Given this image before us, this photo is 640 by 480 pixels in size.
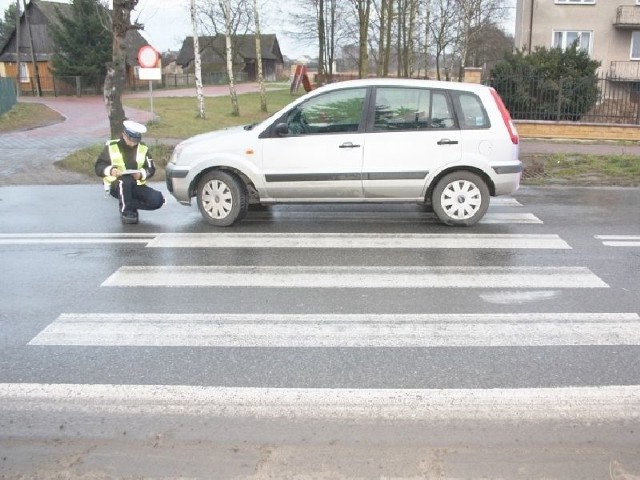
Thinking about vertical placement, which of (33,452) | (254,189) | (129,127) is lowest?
(33,452)

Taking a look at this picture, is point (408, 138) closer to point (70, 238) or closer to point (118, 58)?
point (70, 238)

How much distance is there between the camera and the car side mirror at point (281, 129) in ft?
26.1

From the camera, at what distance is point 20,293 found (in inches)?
226

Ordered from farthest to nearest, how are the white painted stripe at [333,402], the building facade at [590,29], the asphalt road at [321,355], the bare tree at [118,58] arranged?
the building facade at [590,29], the bare tree at [118,58], the white painted stripe at [333,402], the asphalt road at [321,355]

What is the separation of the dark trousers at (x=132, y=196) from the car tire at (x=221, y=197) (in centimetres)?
82

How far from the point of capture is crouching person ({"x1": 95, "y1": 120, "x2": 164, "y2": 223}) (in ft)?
27.9

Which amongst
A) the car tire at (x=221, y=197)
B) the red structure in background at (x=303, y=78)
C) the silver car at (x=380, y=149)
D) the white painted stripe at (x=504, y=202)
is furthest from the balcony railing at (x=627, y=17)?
the car tire at (x=221, y=197)

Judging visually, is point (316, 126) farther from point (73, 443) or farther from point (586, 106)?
point (586, 106)

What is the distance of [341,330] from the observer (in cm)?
483

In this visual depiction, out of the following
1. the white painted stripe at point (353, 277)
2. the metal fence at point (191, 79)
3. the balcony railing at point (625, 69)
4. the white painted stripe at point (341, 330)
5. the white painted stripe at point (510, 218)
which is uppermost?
the metal fence at point (191, 79)

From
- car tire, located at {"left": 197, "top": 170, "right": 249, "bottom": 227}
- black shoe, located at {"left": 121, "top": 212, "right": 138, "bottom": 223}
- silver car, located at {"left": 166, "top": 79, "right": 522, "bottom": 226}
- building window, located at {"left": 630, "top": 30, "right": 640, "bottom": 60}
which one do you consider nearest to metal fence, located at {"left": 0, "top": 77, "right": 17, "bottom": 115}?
black shoe, located at {"left": 121, "top": 212, "right": 138, "bottom": 223}

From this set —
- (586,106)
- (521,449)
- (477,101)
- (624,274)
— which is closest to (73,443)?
(521,449)

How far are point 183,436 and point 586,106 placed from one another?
18313 millimetres

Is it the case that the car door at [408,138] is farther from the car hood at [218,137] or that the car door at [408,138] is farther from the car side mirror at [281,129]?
the car hood at [218,137]
